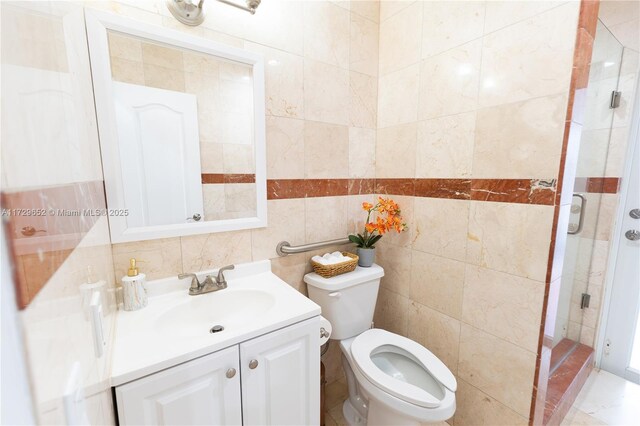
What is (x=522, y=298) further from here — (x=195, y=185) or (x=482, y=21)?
(x=195, y=185)

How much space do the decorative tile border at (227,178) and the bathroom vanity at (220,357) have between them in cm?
40

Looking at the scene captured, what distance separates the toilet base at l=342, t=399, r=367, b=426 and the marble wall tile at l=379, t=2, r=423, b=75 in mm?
1892

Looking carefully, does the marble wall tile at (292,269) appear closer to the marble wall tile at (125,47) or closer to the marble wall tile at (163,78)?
the marble wall tile at (163,78)

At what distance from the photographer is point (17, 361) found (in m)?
0.17

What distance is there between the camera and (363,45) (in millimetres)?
1484

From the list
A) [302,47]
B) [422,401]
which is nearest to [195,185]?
[302,47]

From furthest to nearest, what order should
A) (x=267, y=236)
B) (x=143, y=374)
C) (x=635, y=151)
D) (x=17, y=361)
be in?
(x=635, y=151) < (x=267, y=236) < (x=143, y=374) < (x=17, y=361)

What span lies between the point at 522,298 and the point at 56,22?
152cm

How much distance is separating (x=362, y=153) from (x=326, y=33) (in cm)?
64

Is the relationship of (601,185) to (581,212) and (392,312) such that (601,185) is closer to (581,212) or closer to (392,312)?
(581,212)

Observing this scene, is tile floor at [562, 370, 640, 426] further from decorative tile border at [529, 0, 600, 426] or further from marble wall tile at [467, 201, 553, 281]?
marble wall tile at [467, 201, 553, 281]

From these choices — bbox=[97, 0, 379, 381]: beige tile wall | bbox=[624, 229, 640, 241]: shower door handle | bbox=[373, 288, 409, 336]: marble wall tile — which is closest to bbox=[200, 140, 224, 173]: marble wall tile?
bbox=[97, 0, 379, 381]: beige tile wall

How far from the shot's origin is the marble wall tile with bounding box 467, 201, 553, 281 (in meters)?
0.99

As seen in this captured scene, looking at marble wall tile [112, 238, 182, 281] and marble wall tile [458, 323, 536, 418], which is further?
marble wall tile [458, 323, 536, 418]
